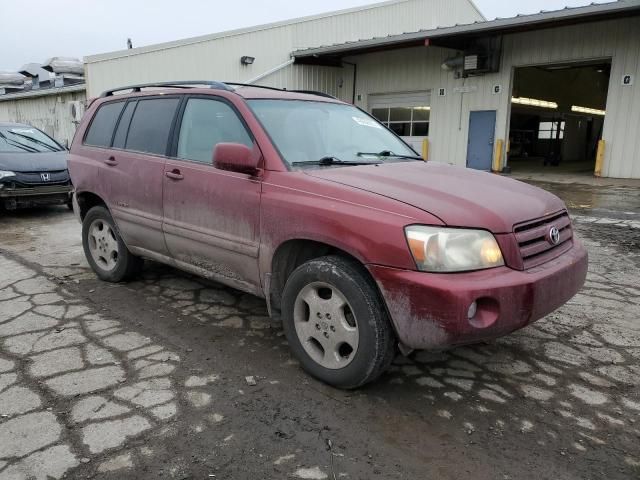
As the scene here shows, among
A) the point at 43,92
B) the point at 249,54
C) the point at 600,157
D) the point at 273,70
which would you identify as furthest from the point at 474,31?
the point at 43,92

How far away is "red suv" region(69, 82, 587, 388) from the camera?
258 centimetres

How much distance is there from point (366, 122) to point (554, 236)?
1.87 meters

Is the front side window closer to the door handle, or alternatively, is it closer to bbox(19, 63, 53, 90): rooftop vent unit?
the door handle

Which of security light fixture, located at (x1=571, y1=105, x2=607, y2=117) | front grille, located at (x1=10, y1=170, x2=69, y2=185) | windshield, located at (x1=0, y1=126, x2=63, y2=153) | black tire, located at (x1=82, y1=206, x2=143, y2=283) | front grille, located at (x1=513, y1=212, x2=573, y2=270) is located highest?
security light fixture, located at (x1=571, y1=105, x2=607, y2=117)

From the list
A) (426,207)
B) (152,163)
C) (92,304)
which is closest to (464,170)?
(426,207)

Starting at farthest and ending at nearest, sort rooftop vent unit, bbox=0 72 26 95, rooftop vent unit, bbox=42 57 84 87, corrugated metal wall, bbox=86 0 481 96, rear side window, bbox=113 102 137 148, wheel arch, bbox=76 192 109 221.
Answer: rooftop vent unit, bbox=0 72 26 95 → rooftop vent unit, bbox=42 57 84 87 → corrugated metal wall, bbox=86 0 481 96 → wheel arch, bbox=76 192 109 221 → rear side window, bbox=113 102 137 148

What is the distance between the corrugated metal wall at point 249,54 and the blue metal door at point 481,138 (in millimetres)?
5887

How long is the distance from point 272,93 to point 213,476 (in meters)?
2.80

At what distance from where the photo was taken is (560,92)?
945 inches

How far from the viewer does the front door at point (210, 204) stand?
3.40m

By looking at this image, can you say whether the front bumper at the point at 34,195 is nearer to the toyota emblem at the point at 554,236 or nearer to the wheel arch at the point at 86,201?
the wheel arch at the point at 86,201

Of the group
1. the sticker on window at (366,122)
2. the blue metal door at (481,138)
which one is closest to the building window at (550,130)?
the blue metal door at (481,138)

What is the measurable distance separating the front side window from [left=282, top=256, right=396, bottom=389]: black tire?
1096mm

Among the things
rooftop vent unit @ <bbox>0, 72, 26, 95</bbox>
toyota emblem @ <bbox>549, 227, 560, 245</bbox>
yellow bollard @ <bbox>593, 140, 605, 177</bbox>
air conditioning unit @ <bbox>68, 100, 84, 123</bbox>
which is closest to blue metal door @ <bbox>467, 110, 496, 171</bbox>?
yellow bollard @ <bbox>593, 140, 605, 177</bbox>
